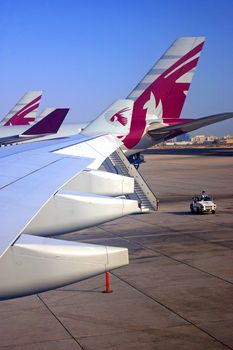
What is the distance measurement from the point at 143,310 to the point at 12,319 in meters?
2.91

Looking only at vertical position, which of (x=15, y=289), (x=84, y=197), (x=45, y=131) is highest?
(x=45, y=131)

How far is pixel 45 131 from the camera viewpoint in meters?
31.9

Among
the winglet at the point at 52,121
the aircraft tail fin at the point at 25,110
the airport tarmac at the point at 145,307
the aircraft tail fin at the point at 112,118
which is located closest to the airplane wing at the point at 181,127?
the winglet at the point at 52,121

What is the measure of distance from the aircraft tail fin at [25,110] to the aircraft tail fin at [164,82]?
109 feet

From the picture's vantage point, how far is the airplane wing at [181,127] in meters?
33.0

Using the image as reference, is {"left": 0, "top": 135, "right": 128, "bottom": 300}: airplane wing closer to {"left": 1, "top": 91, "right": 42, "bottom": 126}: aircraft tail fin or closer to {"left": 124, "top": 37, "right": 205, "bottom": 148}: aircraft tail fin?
{"left": 124, "top": 37, "right": 205, "bottom": 148}: aircraft tail fin

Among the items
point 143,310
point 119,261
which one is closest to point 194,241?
point 143,310

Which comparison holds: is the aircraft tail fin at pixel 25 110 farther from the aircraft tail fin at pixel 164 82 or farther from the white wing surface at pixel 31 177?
the white wing surface at pixel 31 177

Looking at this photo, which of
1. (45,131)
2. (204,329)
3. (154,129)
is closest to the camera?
(204,329)

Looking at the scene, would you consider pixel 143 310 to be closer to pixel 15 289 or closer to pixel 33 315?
pixel 33 315

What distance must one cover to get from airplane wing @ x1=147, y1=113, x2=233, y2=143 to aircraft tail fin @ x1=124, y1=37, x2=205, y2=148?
890 mm

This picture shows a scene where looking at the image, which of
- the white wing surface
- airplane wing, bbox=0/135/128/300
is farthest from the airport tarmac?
airplane wing, bbox=0/135/128/300

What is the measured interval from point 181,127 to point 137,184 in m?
7.57

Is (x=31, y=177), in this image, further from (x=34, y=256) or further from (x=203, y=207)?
(x=203, y=207)
